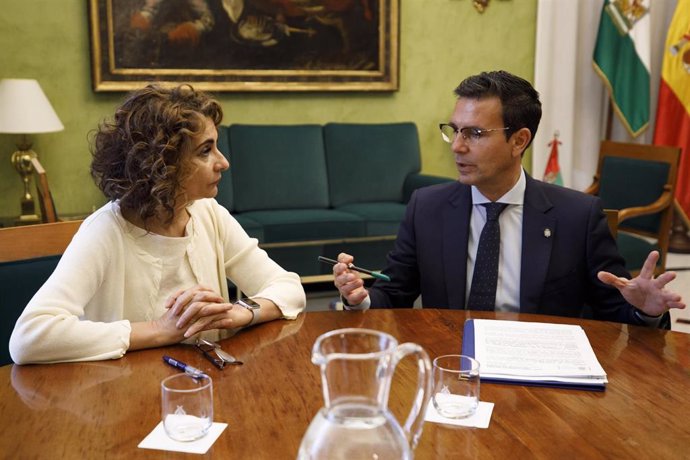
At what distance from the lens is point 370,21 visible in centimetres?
571

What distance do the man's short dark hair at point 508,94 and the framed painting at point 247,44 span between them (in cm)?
320

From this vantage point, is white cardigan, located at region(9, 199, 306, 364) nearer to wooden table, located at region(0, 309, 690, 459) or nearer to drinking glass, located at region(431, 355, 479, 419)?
wooden table, located at region(0, 309, 690, 459)

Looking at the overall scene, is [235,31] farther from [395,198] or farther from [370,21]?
[395,198]

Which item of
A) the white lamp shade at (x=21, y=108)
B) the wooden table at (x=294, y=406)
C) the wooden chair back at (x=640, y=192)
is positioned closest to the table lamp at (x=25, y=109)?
the white lamp shade at (x=21, y=108)

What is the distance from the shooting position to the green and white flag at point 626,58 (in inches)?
236

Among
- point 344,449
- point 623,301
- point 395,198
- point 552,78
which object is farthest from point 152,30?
point 344,449

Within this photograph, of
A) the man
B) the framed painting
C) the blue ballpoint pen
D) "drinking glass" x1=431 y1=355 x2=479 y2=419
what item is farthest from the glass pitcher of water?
the framed painting

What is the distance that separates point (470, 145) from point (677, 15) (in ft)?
14.5

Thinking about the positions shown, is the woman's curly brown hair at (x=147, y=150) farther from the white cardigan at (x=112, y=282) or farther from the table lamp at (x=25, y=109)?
the table lamp at (x=25, y=109)

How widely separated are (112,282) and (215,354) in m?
0.36

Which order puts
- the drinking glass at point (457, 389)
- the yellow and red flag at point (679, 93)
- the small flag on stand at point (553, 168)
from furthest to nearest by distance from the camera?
the small flag on stand at point (553, 168) → the yellow and red flag at point (679, 93) → the drinking glass at point (457, 389)

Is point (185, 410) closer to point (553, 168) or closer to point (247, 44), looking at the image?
Answer: point (247, 44)

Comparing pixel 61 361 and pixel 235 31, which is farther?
pixel 235 31

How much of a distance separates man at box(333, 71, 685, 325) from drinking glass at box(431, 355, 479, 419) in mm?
846
